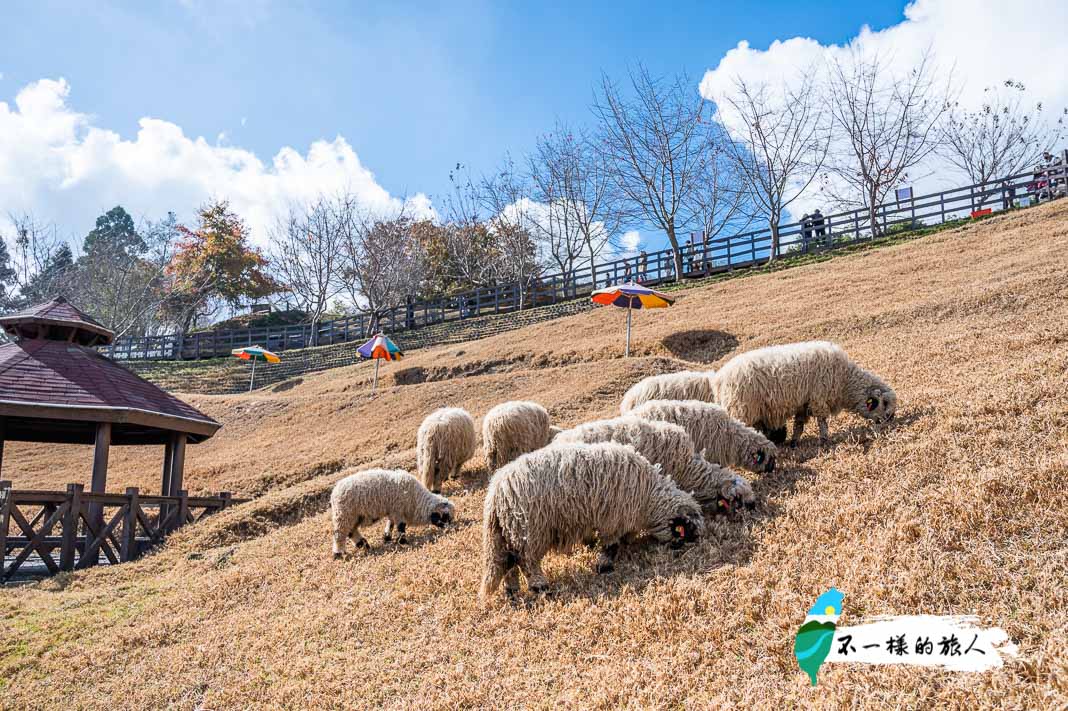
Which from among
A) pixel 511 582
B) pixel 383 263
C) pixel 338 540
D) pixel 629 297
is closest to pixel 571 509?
pixel 511 582

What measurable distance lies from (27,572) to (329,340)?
3425 centimetres

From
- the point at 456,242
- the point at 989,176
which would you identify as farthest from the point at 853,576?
the point at 989,176

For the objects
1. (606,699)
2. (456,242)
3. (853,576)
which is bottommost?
(606,699)

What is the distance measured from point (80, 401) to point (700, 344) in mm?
16055

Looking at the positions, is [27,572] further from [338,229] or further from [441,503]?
[338,229]

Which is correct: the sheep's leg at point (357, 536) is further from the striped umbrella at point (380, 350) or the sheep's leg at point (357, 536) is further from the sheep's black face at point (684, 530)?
the striped umbrella at point (380, 350)

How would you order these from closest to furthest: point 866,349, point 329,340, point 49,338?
point 866,349
point 49,338
point 329,340

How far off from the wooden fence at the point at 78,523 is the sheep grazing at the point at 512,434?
7.16 m

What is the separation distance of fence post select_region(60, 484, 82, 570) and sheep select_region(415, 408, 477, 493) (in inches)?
246

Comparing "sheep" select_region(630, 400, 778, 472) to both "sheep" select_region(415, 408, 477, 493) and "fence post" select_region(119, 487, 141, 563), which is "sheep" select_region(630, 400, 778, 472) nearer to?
"sheep" select_region(415, 408, 477, 493)

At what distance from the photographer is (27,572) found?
1135 cm

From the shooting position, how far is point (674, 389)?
373 inches

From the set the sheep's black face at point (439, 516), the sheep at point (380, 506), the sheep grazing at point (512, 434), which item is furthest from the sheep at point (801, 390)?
the sheep at point (380, 506)

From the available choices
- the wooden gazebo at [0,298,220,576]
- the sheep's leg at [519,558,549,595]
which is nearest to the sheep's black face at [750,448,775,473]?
the sheep's leg at [519,558,549,595]
